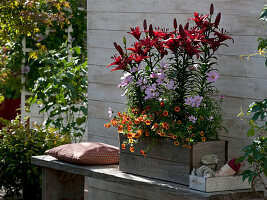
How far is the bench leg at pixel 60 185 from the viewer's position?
12.0ft

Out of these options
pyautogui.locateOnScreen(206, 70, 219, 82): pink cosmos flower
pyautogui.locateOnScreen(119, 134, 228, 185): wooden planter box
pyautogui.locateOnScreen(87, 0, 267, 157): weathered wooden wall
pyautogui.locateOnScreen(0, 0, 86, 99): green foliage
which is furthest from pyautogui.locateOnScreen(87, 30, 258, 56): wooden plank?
pyautogui.locateOnScreen(0, 0, 86, 99): green foliage

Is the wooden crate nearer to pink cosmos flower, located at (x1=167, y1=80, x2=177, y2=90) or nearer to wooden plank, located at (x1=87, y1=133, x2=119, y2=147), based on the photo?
pink cosmos flower, located at (x1=167, y1=80, x2=177, y2=90)

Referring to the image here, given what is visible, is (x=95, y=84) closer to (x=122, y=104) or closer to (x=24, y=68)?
(x=122, y=104)

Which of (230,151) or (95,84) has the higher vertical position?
(95,84)

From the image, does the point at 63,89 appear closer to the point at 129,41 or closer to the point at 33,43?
the point at 33,43

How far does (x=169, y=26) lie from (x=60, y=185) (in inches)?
52.2

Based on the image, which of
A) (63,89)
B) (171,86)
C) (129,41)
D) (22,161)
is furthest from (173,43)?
(63,89)

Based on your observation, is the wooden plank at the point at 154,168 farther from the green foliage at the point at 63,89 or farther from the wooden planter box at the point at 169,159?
the green foliage at the point at 63,89

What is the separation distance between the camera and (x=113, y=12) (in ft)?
12.1

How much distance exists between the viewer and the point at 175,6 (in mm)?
3275

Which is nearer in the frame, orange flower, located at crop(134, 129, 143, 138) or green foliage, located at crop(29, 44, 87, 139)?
orange flower, located at crop(134, 129, 143, 138)

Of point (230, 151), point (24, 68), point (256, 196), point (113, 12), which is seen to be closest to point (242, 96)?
point (230, 151)

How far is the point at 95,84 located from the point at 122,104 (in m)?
0.31

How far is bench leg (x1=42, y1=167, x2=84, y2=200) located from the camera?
366 cm
